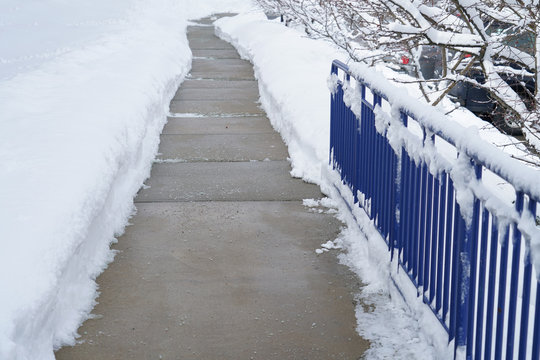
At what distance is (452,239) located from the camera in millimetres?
3795

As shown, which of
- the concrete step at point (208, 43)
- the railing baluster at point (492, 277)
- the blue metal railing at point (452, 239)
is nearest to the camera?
the blue metal railing at point (452, 239)

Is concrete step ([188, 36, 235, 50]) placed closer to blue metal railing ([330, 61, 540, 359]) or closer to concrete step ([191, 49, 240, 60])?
concrete step ([191, 49, 240, 60])

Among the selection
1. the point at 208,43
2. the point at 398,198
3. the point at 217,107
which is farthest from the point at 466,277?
the point at 208,43

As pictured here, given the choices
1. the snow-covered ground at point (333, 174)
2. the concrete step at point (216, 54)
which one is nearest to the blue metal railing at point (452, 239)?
the snow-covered ground at point (333, 174)

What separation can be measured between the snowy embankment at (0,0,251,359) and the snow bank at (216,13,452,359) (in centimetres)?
171

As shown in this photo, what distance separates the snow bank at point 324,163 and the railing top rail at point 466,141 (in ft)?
3.48

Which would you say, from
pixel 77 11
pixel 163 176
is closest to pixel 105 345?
pixel 163 176

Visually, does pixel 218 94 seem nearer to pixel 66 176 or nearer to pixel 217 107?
pixel 217 107

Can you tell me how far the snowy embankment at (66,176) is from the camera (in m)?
4.06

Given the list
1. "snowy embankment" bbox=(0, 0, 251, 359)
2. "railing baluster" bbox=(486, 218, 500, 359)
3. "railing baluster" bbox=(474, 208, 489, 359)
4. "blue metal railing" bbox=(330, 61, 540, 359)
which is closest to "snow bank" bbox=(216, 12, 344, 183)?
"snowy embankment" bbox=(0, 0, 251, 359)

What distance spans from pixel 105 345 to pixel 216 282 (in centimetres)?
110

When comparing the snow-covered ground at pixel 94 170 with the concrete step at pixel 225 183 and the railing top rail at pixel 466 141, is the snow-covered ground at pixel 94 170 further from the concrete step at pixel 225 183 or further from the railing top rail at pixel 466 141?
the railing top rail at pixel 466 141

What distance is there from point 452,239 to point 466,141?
0.68 m

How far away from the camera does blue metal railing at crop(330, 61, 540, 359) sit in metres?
2.91
